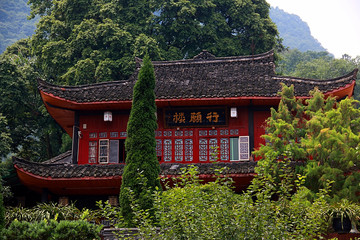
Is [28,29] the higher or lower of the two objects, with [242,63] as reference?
higher

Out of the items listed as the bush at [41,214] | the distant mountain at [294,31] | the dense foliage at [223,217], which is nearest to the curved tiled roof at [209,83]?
the bush at [41,214]

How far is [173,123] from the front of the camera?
63.4ft

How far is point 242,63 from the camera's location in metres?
21.4

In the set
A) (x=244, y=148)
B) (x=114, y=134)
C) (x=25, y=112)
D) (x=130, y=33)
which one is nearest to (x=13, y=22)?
(x=130, y=33)

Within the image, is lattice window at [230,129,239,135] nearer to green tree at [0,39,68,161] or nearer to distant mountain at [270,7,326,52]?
green tree at [0,39,68,161]

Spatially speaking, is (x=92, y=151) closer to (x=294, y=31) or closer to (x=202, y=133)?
(x=202, y=133)

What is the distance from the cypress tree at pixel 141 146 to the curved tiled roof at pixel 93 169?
3574 mm

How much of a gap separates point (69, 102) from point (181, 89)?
3.97 m

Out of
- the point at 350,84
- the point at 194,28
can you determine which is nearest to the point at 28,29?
the point at 194,28

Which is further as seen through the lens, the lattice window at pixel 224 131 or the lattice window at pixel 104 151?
the lattice window at pixel 104 151

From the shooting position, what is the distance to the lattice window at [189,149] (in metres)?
19.0

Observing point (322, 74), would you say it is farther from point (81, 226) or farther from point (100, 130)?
point (81, 226)

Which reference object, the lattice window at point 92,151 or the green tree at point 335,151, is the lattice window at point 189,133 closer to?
the lattice window at point 92,151

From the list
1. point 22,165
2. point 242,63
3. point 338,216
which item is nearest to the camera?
point 338,216
